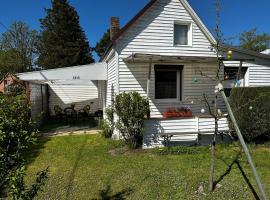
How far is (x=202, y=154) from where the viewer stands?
28.6ft

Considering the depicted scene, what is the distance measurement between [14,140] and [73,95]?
1797cm

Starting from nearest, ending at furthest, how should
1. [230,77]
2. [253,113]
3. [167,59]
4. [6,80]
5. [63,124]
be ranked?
1. [6,80]
2. [253,113]
3. [167,59]
4. [230,77]
5. [63,124]

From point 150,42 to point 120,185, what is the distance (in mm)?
6737

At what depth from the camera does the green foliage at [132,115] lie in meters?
9.18

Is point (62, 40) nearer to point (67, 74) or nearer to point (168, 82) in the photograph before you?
point (67, 74)

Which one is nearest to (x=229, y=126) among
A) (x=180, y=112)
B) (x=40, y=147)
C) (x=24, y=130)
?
(x=180, y=112)

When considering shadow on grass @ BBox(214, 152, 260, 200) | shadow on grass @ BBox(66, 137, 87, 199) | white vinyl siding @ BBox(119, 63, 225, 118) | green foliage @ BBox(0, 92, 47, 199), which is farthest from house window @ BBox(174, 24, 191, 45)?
green foliage @ BBox(0, 92, 47, 199)

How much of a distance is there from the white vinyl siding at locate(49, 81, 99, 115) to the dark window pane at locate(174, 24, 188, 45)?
10.3 metres

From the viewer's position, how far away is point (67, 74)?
1190 centimetres

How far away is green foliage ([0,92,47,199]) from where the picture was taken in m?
3.07

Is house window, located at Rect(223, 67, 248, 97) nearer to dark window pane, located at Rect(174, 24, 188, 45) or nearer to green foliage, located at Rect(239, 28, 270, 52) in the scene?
dark window pane, located at Rect(174, 24, 188, 45)

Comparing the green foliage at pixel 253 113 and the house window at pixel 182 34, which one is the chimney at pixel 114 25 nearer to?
the house window at pixel 182 34

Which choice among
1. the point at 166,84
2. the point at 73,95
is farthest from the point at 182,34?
the point at 73,95

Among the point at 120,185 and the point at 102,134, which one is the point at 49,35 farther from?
the point at 120,185
